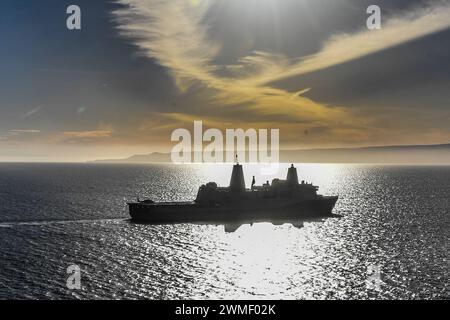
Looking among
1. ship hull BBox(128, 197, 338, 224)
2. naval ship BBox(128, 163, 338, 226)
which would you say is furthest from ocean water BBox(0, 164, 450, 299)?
naval ship BBox(128, 163, 338, 226)

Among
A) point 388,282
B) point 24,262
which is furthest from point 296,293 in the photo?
point 24,262

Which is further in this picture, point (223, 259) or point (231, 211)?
point (231, 211)

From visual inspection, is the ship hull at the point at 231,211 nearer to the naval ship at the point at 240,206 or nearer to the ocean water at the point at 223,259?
the naval ship at the point at 240,206

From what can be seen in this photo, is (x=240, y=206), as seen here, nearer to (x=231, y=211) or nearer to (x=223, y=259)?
(x=231, y=211)

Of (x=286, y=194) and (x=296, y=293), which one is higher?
(x=286, y=194)

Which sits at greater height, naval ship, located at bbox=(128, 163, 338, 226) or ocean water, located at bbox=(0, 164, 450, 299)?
naval ship, located at bbox=(128, 163, 338, 226)

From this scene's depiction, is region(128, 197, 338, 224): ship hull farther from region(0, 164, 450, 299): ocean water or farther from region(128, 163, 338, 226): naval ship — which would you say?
region(0, 164, 450, 299): ocean water

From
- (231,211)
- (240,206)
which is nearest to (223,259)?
(231,211)
